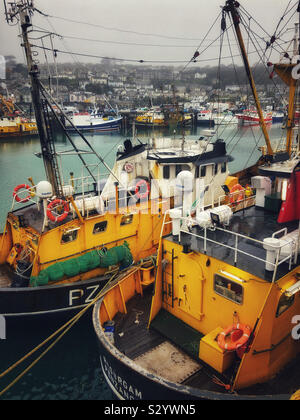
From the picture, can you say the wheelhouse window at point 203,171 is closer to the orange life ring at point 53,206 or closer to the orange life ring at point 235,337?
the orange life ring at point 53,206

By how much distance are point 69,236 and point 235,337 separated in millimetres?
7267

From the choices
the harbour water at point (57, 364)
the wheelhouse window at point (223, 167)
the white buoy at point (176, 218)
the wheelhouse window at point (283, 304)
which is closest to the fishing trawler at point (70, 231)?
the wheelhouse window at point (223, 167)

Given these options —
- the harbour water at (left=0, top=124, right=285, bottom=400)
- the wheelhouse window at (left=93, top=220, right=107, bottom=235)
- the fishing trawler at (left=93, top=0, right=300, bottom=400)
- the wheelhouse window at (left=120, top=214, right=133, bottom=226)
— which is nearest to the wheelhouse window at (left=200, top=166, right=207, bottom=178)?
the wheelhouse window at (left=120, top=214, right=133, bottom=226)

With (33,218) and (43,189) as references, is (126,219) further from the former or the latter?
(33,218)

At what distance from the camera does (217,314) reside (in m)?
7.53

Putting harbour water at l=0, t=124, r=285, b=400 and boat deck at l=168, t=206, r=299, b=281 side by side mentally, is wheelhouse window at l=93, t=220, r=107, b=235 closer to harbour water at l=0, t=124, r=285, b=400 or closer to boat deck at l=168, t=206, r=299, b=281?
harbour water at l=0, t=124, r=285, b=400

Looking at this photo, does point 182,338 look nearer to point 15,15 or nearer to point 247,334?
point 247,334

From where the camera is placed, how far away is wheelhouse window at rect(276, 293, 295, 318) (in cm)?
678

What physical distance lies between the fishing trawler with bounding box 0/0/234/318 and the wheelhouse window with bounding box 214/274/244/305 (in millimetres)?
5086

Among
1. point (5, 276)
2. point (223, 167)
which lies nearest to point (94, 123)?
point (223, 167)
